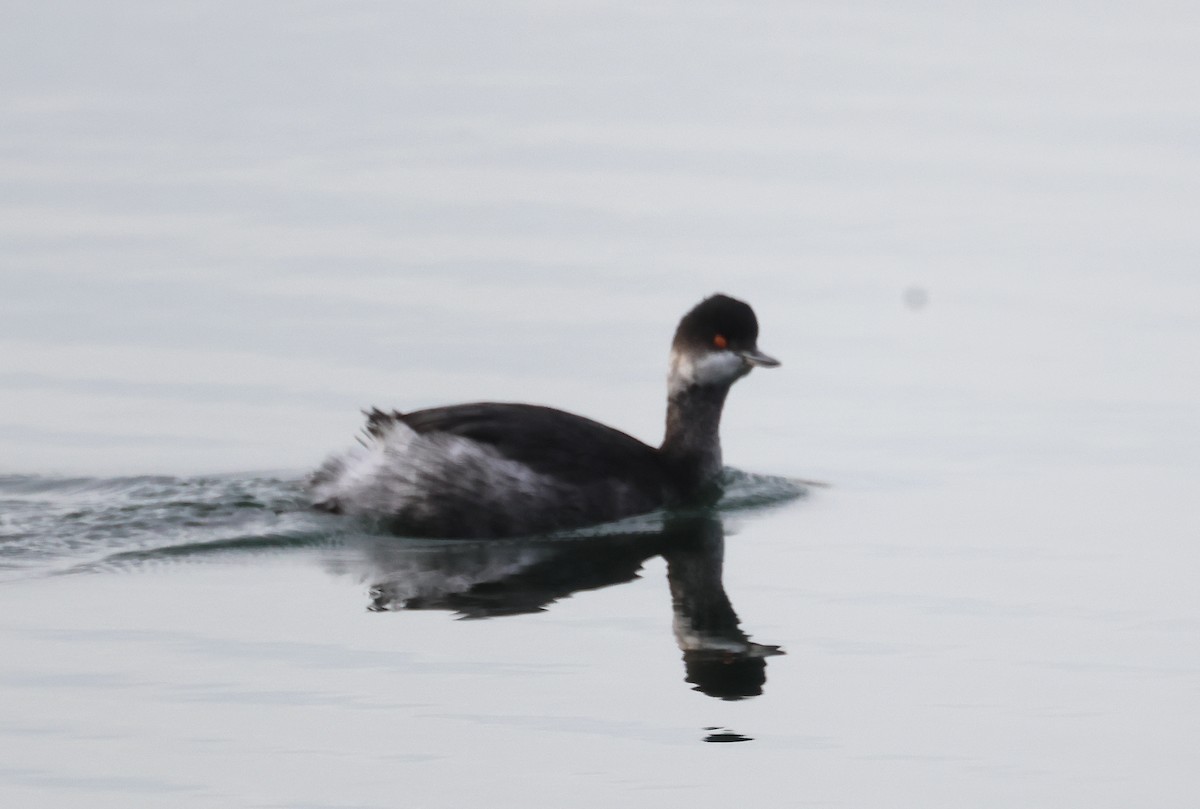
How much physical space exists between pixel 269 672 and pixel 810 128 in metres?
15.6

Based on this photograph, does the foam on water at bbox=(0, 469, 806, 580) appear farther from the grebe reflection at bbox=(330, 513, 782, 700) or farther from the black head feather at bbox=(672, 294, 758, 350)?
the black head feather at bbox=(672, 294, 758, 350)

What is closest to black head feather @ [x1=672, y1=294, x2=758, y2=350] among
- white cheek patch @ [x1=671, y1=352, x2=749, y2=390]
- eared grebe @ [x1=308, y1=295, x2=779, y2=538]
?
white cheek patch @ [x1=671, y1=352, x2=749, y2=390]

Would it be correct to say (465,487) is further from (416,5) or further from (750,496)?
(416,5)

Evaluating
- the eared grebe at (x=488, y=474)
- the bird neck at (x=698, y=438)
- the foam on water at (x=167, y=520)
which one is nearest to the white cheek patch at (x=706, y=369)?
the bird neck at (x=698, y=438)

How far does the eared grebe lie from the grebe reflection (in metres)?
0.14

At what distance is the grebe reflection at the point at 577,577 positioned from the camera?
9812 millimetres

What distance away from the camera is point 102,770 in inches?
317

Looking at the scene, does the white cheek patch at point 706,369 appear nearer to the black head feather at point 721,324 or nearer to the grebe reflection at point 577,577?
the black head feather at point 721,324

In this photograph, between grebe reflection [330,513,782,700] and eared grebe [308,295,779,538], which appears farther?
eared grebe [308,295,779,538]

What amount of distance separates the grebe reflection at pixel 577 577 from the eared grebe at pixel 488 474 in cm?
14

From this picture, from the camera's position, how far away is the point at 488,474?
12016 millimetres

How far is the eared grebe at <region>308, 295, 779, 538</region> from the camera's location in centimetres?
1199

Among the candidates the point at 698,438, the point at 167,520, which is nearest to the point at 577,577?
the point at 698,438

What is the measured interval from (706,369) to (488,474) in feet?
4.90
